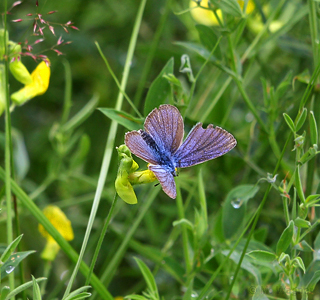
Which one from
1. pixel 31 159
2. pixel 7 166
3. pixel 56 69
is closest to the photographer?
pixel 7 166

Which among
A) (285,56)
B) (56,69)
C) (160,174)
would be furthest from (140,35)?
(160,174)

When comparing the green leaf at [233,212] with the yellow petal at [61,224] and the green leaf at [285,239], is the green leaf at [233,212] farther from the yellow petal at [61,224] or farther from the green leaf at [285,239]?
the yellow petal at [61,224]

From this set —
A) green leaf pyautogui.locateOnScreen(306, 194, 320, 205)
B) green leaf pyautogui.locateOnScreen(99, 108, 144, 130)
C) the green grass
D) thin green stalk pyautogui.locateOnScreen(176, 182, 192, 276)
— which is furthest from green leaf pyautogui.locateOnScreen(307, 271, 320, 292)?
green leaf pyautogui.locateOnScreen(99, 108, 144, 130)

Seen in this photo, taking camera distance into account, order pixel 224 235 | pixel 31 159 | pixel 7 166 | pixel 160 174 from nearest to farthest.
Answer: pixel 160 174, pixel 7 166, pixel 224 235, pixel 31 159

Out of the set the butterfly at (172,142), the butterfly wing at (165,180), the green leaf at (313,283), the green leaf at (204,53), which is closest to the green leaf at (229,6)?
the green leaf at (204,53)

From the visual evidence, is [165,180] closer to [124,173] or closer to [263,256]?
[124,173]

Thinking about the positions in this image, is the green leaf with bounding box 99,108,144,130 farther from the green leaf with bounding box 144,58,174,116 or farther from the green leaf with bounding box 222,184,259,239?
the green leaf with bounding box 222,184,259,239

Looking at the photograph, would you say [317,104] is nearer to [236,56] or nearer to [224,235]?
[236,56]

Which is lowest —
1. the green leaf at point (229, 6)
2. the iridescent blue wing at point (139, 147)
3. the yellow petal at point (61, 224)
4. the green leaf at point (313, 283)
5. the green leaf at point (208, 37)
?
the yellow petal at point (61, 224)
